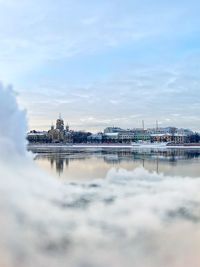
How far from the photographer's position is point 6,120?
1394cm

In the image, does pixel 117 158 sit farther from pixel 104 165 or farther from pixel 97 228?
pixel 97 228

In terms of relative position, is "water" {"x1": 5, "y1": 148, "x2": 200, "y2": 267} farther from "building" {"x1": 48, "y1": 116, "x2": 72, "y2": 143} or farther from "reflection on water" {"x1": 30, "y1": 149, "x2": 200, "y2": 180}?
"building" {"x1": 48, "y1": 116, "x2": 72, "y2": 143}

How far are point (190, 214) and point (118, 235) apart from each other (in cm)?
373

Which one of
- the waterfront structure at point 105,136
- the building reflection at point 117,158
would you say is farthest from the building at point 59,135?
the building reflection at point 117,158

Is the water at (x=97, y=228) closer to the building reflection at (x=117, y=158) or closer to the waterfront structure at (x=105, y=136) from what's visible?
the building reflection at (x=117, y=158)

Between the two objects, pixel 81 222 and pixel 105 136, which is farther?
pixel 105 136

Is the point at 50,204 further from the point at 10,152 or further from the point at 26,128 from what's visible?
the point at 26,128

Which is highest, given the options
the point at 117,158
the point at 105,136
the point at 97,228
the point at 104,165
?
the point at 105,136

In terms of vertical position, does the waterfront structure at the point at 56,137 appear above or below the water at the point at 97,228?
above

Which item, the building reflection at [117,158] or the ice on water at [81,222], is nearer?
the ice on water at [81,222]

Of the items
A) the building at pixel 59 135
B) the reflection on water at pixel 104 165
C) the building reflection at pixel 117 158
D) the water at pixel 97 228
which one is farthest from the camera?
the building at pixel 59 135

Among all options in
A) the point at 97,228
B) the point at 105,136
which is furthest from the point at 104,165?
the point at 105,136

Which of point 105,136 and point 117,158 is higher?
point 105,136

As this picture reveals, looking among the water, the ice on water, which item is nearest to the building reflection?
the ice on water
